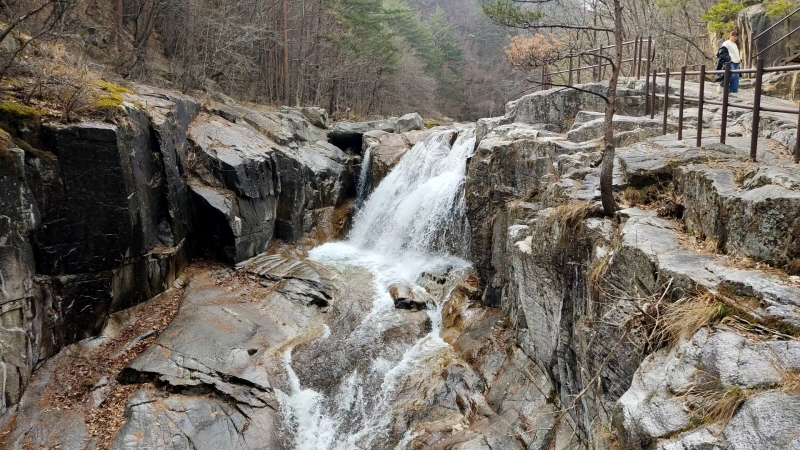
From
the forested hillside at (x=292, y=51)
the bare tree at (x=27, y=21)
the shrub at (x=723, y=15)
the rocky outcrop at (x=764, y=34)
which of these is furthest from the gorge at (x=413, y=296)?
the rocky outcrop at (x=764, y=34)

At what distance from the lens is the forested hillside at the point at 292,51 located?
48.4 feet

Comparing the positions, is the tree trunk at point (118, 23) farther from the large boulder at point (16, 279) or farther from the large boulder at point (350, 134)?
the large boulder at point (16, 279)

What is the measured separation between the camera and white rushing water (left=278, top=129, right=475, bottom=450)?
8125mm

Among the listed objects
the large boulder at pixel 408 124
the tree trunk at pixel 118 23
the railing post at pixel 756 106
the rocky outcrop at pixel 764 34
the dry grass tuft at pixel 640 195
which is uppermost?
the tree trunk at pixel 118 23

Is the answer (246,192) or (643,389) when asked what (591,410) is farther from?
(246,192)

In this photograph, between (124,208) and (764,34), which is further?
(764,34)

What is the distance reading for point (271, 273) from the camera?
40.4ft

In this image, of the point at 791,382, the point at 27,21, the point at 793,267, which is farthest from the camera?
the point at 27,21

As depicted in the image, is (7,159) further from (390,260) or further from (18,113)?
(390,260)

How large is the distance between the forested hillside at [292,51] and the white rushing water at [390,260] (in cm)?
405

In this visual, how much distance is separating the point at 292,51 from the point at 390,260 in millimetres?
14374

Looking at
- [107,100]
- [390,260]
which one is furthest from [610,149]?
[107,100]

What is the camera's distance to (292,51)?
949 inches

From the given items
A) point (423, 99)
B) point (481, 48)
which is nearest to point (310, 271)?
point (423, 99)
